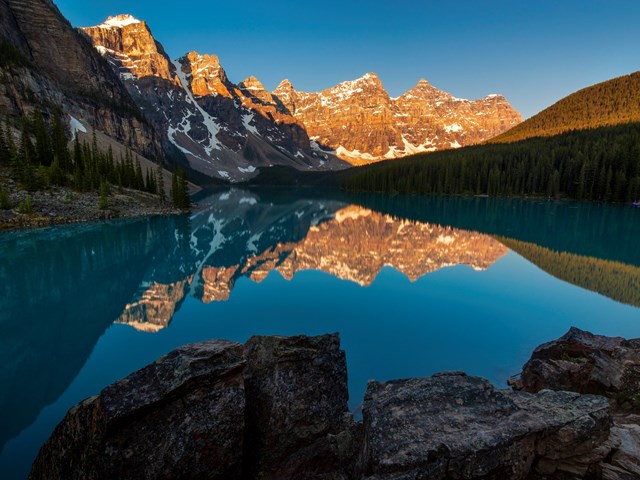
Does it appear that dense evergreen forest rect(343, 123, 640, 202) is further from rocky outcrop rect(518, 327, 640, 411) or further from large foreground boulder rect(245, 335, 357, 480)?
large foreground boulder rect(245, 335, 357, 480)

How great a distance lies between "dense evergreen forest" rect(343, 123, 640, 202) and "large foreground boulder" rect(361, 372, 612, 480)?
11822 centimetres

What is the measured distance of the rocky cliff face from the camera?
3549 inches

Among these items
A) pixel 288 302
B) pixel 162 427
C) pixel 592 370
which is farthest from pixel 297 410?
pixel 288 302

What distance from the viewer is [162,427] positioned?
4.85m

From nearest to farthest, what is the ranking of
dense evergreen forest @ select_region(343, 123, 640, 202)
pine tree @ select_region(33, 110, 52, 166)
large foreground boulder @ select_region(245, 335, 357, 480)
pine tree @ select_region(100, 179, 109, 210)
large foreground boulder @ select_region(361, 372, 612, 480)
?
large foreground boulder @ select_region(361, 372, 612, 480), large foreground boulder @ select_region(245, 335, 357, 480), pine tree @ select_region(100, 179, 109, 210), pine tree @ select_region(33, 110, 52, 166), dense evergreen forest @ select_region(343, 123, 640, 202)

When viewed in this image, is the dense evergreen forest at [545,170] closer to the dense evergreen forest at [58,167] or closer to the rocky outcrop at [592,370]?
the dense evergreen forest at [58,167]

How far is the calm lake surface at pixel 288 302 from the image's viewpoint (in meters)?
12.6

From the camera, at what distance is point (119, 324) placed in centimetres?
1706

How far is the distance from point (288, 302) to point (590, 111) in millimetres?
210305

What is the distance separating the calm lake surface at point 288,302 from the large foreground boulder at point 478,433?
651 centimetres

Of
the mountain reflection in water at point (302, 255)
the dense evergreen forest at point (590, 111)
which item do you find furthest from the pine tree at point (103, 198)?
the dense evergreen forest at point (590, 111)

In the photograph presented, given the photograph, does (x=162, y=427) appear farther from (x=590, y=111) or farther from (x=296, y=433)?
(x=590, y=111)

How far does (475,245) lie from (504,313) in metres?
21.4

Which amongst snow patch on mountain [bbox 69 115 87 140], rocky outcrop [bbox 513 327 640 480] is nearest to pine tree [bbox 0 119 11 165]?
snow patch on mountain [bbox 69 115 87 140]
